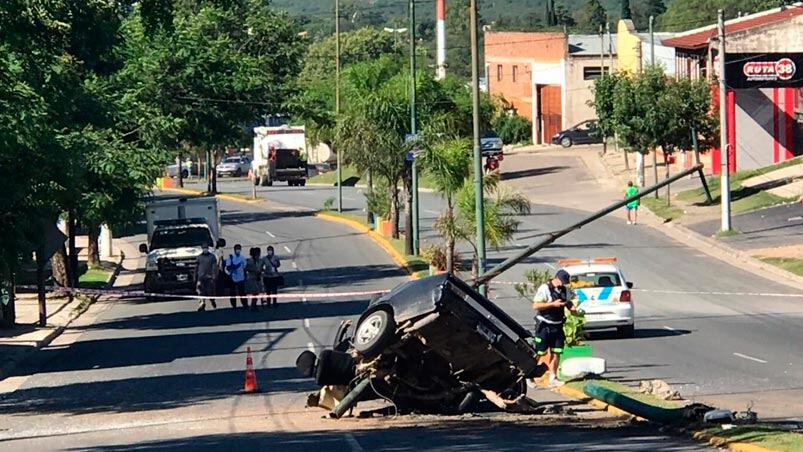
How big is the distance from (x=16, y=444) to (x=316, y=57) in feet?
449

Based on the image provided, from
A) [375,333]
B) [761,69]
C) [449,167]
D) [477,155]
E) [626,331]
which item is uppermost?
[761,69]

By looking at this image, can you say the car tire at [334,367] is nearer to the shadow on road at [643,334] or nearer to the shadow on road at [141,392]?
the shadow on road at [141,392]

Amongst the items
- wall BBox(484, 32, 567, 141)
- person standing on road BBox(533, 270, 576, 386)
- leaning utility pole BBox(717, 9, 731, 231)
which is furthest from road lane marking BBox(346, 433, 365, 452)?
wall BBox(484, 32, 567, 141)

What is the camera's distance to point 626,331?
95.2 feet

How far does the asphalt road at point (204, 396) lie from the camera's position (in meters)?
15.5

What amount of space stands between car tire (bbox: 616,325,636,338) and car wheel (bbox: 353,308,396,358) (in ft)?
43.3

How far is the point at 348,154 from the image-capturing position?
170 feet

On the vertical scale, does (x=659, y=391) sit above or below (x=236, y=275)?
above

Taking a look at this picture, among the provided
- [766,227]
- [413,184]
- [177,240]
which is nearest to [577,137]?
[766,227]

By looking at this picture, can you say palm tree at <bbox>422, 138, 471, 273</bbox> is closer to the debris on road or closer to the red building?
the red building

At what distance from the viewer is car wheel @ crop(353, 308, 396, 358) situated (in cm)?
1622

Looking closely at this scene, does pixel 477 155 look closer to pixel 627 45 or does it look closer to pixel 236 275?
pixel 236 275

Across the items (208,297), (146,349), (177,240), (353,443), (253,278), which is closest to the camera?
(353,443)

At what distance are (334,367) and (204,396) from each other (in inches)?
183
